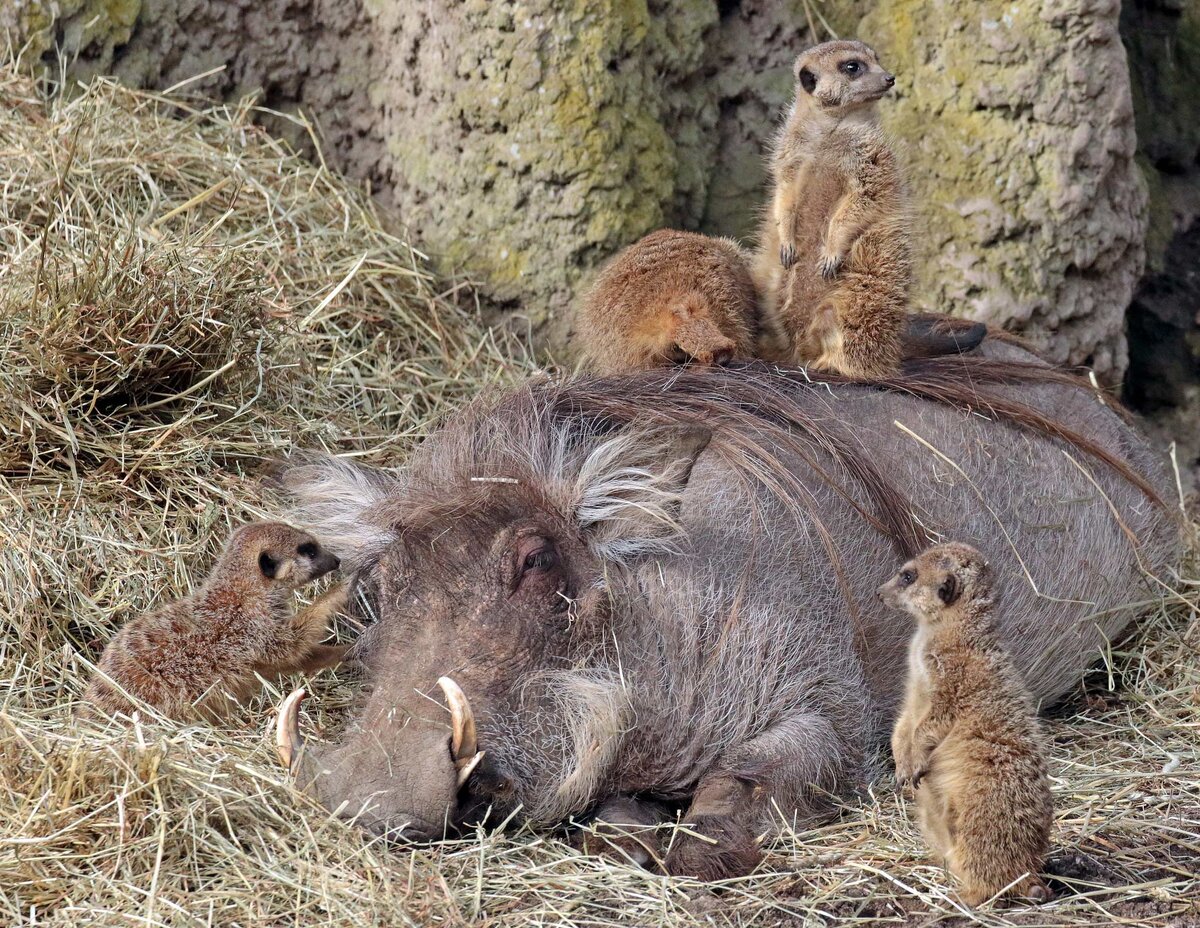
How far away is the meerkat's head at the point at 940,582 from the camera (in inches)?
129

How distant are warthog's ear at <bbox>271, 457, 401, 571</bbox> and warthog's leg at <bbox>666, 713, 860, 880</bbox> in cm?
110

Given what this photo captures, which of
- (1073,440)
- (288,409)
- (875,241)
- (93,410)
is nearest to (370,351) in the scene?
(288,409)

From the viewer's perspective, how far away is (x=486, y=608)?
12.1 feet

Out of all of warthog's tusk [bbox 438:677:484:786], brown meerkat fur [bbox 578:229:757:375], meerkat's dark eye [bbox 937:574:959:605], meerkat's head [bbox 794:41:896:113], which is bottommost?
warthog's tusk [bbox 438:677:484:786]

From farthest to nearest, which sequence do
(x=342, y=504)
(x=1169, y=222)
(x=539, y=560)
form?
(x=1169, y=222) → (x=342, y=504) → (x=539, y=560)

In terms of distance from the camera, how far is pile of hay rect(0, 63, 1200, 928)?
10.3 ft

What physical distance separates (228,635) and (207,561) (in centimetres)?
56

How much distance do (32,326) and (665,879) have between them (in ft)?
8.03

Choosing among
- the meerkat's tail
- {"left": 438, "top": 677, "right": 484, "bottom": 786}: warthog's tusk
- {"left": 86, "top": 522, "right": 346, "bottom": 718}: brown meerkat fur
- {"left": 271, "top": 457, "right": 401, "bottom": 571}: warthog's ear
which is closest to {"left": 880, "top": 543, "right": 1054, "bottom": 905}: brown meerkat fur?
{"left": 438, "top": 677, "right": 484, "bottom": 786}: warthog's tusk

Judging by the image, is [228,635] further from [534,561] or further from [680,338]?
[680,338]

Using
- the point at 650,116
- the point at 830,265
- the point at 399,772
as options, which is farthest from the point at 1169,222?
the point at 399,772

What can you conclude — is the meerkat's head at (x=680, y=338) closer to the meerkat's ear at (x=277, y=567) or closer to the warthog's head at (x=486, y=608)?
the warthog's head at (x=486, y=608)

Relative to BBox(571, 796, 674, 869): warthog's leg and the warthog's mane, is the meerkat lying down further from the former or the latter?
BBox(571, 796, 674, 869): warthog's leg

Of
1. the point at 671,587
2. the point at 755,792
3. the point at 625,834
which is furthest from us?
the point at 671,587
